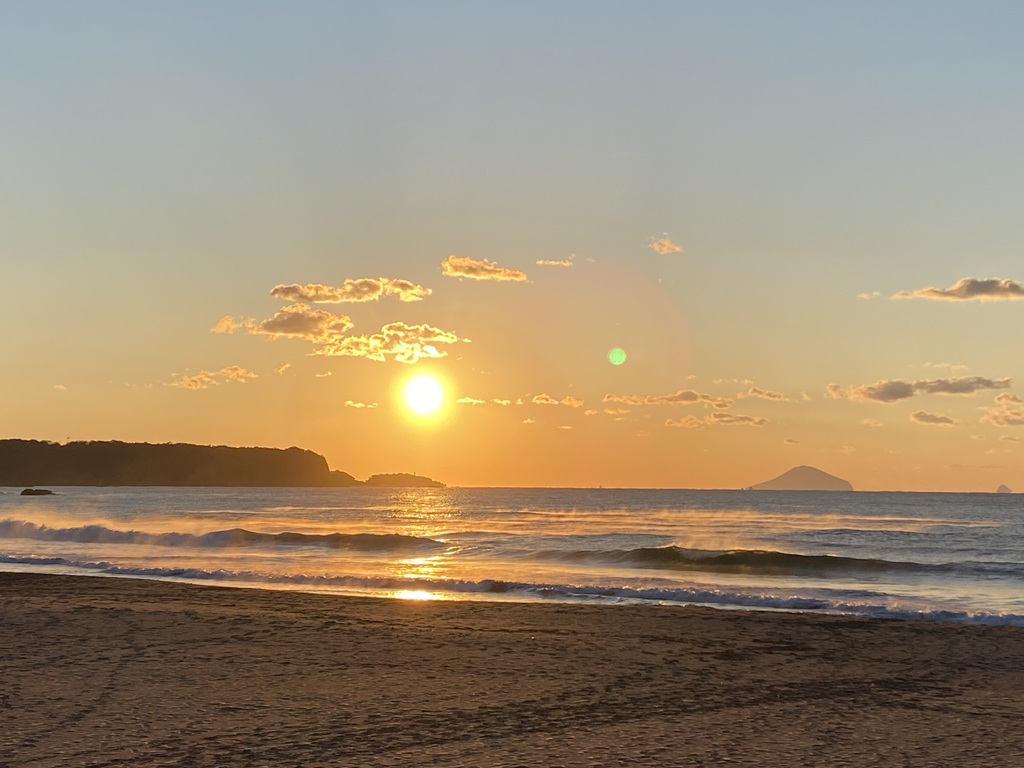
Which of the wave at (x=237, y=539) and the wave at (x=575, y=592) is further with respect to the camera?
the wave at (x=237, y=539)

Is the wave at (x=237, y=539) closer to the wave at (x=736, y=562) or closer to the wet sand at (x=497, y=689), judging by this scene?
the wave at (x=736, y=562)

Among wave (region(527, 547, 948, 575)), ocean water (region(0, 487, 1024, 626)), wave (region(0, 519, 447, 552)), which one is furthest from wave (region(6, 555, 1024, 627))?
wave (region(0, 519, 447, 552))

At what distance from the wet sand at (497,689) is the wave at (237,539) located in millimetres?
29337

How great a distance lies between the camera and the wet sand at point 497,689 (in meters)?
8.17

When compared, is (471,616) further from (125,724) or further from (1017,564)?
(1017,564)

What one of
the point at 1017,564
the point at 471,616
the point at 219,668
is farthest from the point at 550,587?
the point at 1017,564

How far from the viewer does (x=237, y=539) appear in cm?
5281

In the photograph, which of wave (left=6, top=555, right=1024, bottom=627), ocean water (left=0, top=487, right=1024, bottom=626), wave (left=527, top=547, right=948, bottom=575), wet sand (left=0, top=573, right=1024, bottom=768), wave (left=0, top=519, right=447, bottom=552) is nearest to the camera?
wet sand (left=0, top=573, right=1024, bottom=768)

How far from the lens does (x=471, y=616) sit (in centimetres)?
1770

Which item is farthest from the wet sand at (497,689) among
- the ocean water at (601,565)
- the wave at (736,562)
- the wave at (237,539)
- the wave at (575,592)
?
the wave at (237,539)

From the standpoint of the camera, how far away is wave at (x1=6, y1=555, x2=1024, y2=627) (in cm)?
2047

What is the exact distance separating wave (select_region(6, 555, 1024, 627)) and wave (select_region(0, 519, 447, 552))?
1703 centimetres

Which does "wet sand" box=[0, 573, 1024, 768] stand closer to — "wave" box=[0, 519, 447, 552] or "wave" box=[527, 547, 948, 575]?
"wave" box=[527, 547, 948, 575]

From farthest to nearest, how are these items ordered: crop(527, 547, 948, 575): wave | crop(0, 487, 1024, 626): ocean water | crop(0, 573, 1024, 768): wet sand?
crop(527, 547, 948, 575): wave → crop(0, 487, 1024, 626): ocean water → crop(0, 573, 1024, 768): wet sand
